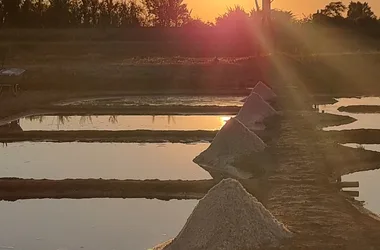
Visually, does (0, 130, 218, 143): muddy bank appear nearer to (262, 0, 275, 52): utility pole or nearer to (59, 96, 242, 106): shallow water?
(59, 96, 242, 106): shallow water

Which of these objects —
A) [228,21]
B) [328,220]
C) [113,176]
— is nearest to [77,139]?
[113,176]

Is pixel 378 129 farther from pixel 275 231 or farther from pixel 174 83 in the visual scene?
pixel 174 83

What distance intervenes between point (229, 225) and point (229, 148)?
4.51 metres

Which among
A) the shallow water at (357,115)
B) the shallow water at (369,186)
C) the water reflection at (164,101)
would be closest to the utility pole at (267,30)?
the water reflection at (164,101)

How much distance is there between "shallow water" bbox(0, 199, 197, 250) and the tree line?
86.2ft

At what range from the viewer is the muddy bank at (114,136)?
42.6ft

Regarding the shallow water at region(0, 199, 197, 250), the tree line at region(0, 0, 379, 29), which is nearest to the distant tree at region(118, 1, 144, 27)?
the tree line at region(0, 0, 379, 29)

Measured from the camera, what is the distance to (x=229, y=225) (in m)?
5.81

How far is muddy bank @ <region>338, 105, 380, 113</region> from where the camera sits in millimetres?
16875

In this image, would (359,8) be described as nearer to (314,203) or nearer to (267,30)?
(267,30)

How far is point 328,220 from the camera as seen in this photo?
6805mm

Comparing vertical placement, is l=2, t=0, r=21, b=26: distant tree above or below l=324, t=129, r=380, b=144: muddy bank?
above

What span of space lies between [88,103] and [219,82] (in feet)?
A: 20.8

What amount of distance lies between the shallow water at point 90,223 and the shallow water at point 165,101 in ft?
34.9
